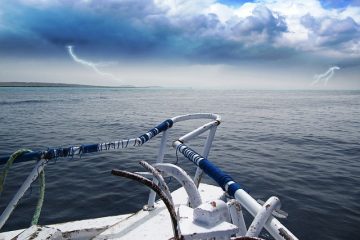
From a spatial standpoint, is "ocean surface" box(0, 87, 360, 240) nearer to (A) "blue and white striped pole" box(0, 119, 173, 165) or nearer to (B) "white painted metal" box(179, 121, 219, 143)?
(B) "white painted metal" box(179, 121, 219, 143)

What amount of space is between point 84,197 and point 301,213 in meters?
5.51

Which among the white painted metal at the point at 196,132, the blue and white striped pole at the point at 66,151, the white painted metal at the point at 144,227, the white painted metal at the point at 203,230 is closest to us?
the white painted metal at the point at 203,230

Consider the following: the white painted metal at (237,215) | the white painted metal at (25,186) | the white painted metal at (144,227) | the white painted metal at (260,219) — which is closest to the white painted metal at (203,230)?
the white painted metal at (260,219)

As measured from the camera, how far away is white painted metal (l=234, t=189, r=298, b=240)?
5.00 ft

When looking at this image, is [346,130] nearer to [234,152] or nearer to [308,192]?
[234,152]

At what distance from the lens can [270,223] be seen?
5.25 ft

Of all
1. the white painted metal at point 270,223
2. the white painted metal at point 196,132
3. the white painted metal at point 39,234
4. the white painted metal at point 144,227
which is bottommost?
the white painted metal at point 144,227

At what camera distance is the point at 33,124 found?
21.2m

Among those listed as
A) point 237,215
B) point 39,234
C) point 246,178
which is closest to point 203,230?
point 237,215

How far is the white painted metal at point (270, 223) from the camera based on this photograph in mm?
1524

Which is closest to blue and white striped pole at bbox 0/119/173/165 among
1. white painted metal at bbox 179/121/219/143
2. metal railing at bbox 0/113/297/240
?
metal railing at bbox 0/113/297/240

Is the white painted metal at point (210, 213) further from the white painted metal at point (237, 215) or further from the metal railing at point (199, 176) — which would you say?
the white painted metal at point (237, 215)

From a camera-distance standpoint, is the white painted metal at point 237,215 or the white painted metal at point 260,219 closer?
the white painted metal at point 260,219

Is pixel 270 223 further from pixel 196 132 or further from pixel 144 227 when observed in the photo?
pixel 144 227
